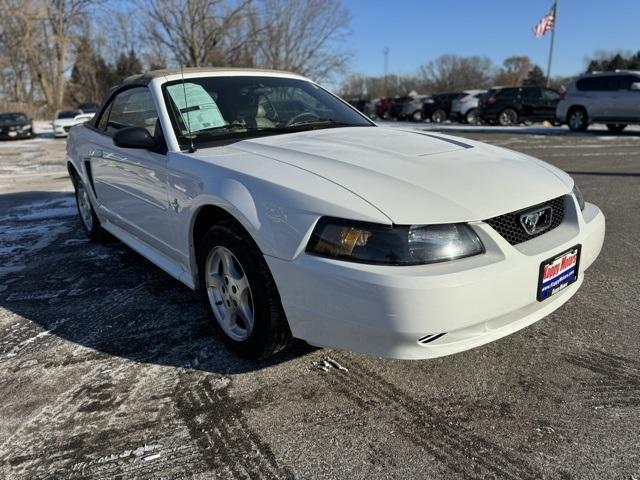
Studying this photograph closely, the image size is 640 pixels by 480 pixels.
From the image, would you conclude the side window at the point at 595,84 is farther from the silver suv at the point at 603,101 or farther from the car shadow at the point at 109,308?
the car shadow at the point at 109,308

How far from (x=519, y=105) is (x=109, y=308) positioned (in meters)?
19.7

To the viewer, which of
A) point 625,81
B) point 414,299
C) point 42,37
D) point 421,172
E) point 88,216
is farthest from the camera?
point 42,37

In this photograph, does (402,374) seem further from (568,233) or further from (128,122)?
(128,122)

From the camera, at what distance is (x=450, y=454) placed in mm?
2033

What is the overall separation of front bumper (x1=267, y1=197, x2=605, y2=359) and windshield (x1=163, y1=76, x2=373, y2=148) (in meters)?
1.26

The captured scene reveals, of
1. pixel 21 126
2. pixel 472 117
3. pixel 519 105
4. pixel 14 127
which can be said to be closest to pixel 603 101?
pixel 519 105

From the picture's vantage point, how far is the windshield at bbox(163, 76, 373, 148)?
10.5ft

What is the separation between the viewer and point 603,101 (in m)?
15.4

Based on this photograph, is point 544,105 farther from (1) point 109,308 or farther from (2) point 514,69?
(2) point 514,69

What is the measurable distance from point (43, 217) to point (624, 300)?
6133 mm

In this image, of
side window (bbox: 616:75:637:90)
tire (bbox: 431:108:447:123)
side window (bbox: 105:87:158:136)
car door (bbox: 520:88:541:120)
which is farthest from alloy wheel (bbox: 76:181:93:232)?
tire (bbox: 431:108:447:123)

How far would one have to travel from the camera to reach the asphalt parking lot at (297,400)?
6.62 ft

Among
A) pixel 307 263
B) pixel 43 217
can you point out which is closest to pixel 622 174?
pixel 307 263

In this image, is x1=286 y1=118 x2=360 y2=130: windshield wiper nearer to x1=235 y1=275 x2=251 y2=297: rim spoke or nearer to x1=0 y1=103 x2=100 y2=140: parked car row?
x1=235 y1=275 x2=251 y2=297: rim spoke
